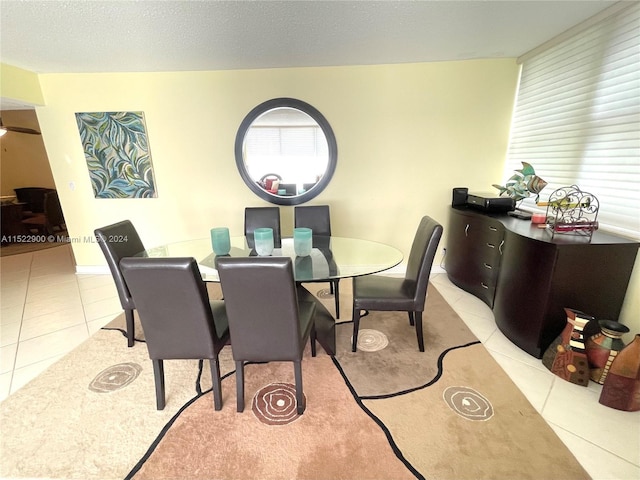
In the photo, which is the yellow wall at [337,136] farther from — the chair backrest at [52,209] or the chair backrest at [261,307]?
the chair backrest at [52,209]

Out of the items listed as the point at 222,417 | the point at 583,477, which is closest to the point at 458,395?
the point at 583,477

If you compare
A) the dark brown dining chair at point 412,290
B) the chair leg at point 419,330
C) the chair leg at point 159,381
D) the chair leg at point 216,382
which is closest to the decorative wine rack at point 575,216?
the dark brown dining chair at point 412,290

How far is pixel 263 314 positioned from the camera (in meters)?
1.37

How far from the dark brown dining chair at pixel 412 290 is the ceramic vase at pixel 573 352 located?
0.82 meters

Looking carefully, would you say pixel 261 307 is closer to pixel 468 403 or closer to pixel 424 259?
pixel 424 259

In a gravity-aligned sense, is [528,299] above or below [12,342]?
above

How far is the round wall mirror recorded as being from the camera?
3.07 metres

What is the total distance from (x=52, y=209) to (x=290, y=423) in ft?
20.8

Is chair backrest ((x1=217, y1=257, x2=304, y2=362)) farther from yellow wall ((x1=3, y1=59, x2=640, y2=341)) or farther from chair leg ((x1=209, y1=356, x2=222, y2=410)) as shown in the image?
yellow wall ((x1=3, y1=59, x2=640, y2=341))

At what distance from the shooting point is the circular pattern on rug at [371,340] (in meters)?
2.08

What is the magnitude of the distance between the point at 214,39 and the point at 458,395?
10.1 ft

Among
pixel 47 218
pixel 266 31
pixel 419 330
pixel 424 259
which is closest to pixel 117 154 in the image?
pixel 266 31

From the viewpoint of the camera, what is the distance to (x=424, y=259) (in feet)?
6.09

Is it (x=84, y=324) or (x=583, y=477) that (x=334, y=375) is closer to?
(x=583, y=477)
